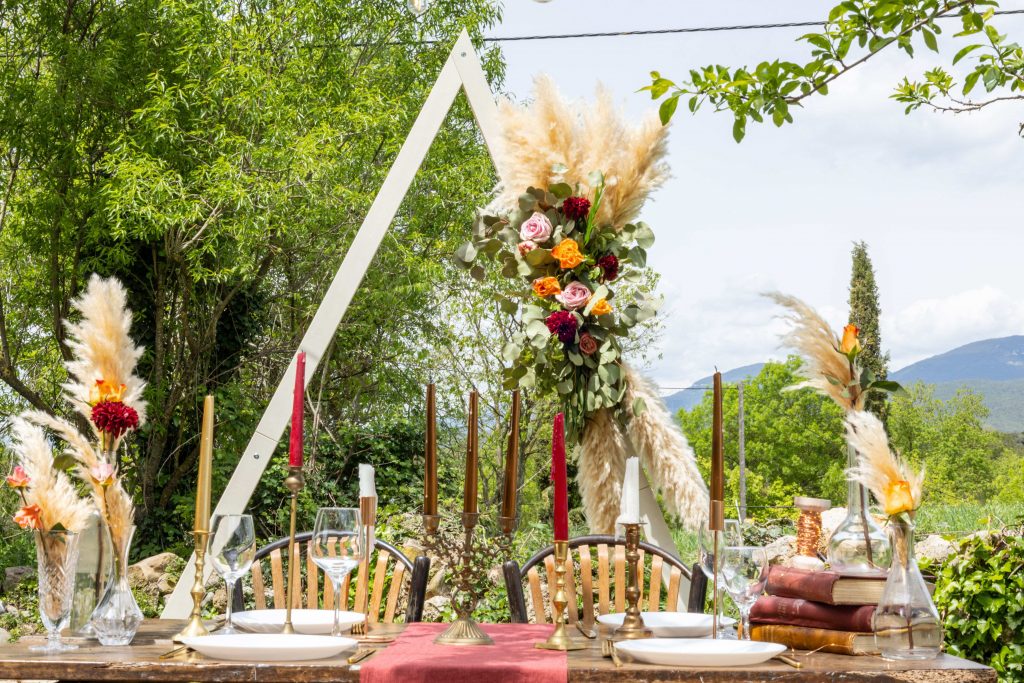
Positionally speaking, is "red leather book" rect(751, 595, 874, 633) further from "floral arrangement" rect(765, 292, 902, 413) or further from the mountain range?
the mountain range

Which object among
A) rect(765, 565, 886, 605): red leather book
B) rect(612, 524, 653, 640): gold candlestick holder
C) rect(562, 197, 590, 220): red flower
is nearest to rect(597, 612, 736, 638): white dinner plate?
rect(612, 524, 653, 640): gold candlestick holder

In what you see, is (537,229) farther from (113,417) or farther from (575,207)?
(113,417)

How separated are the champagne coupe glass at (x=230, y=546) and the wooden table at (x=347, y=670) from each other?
215 millimetres

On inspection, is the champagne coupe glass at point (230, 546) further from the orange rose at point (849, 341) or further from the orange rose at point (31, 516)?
the orange rose at point (849, 341)

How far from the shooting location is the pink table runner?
1.43m

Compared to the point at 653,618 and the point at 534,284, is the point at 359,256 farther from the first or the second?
the point at 653,618

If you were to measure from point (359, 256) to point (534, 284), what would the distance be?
0.71 m

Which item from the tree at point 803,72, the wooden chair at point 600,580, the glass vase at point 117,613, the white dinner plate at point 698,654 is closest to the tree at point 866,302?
the tree at point 803,72

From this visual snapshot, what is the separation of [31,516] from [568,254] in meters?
1.52

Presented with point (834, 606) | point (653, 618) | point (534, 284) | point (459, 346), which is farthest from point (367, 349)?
point (834, 606)

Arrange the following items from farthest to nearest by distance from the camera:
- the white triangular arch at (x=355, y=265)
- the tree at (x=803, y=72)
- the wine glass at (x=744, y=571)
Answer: the white triangular arch at (x=355, y=265) < the tree at (x=803, y=72) < the wine glass at (x=744, y=571)

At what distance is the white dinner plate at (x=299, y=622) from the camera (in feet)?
6.12

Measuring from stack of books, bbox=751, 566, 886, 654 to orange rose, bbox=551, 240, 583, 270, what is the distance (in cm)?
124

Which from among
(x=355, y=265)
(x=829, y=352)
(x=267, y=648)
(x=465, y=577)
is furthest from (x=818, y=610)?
(x=355, y=265)
